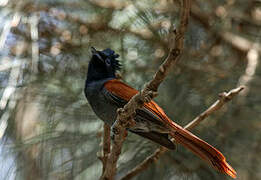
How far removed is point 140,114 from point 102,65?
0.64 metres

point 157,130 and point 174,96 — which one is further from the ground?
point 174,96

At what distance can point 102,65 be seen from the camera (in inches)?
103

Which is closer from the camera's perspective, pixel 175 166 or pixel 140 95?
pixel 140 95

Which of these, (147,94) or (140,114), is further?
(140,114)

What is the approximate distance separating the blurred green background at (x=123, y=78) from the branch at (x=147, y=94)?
A: 618mm

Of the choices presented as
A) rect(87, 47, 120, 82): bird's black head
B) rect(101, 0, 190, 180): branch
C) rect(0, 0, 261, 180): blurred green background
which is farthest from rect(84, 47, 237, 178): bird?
rect(101, 0, 190, 180): branch

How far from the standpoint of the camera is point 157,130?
2146 mm

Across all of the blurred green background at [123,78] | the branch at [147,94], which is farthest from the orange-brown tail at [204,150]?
the branch at [147,94]

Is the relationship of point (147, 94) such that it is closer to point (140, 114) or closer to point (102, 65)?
point (140, 114)

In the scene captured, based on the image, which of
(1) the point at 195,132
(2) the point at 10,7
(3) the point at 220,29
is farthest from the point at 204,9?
(2) the point at 10,7

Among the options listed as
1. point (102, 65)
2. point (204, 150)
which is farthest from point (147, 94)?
→ point (102, 65)

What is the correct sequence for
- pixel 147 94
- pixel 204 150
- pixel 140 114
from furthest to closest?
pixel 140 114 < pixel 204 150 < pixel 147 94

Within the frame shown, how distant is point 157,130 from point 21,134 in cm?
89

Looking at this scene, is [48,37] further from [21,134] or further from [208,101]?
[208,101]
